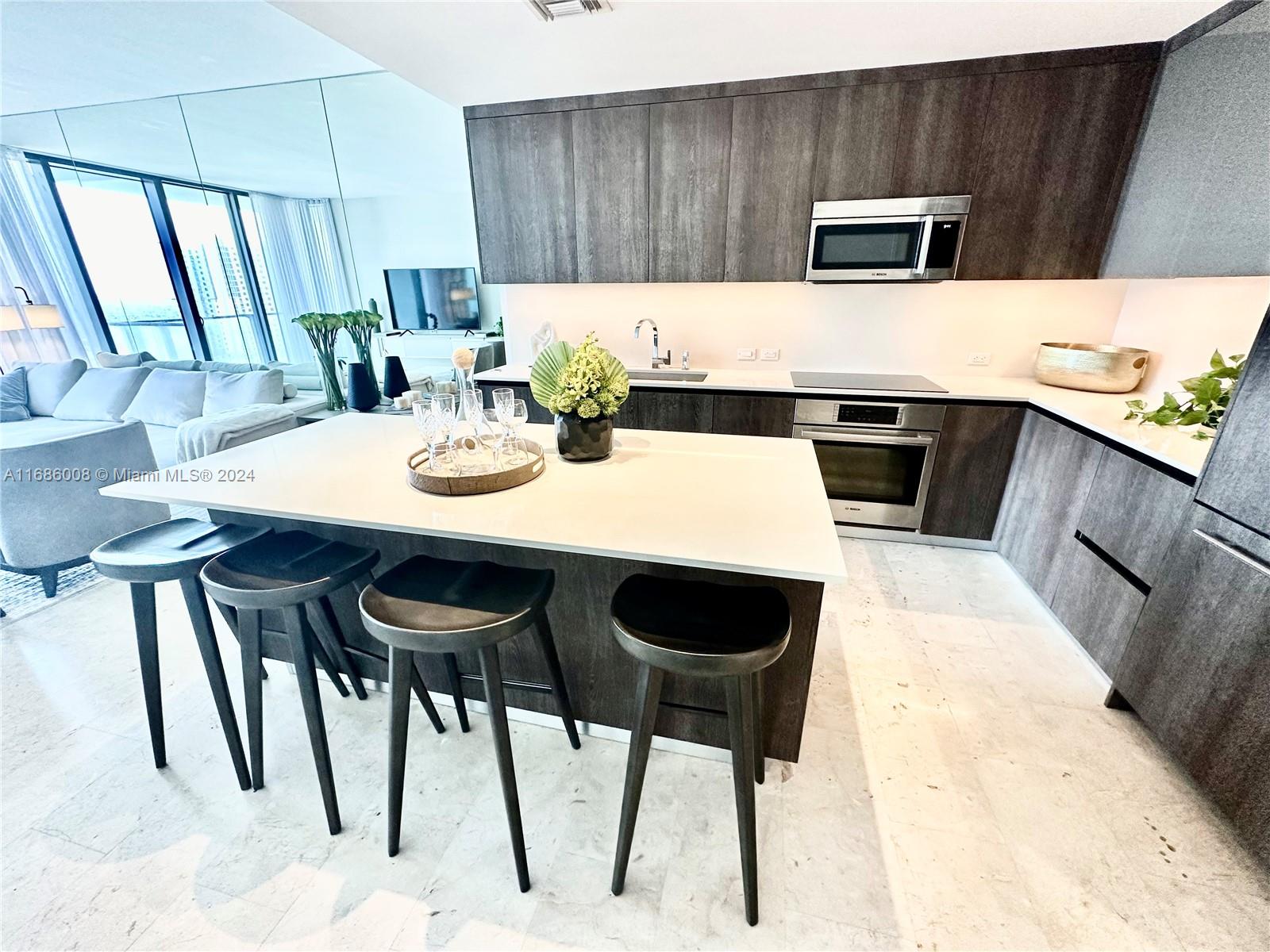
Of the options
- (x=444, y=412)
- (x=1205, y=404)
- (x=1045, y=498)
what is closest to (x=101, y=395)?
(x=444, y=412)

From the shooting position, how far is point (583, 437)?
153cm

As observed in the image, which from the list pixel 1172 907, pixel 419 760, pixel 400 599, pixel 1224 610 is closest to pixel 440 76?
pixel 400 599

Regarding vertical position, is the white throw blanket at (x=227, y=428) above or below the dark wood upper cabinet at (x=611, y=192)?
below

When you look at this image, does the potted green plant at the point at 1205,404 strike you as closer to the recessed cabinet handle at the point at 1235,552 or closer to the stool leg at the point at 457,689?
the recessed cabinet handle at the point at 1235,552

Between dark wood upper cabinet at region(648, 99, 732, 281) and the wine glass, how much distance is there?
196cm

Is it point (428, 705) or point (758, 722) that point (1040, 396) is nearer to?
point (758, 722)

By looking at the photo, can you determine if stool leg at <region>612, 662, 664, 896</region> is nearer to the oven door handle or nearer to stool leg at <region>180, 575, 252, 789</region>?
stool leg at <region>180, 575, 252, 789</region>

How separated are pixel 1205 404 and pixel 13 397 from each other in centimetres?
752

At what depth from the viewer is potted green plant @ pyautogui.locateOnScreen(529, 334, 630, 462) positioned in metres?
1.42

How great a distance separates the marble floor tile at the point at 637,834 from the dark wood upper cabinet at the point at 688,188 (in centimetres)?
235

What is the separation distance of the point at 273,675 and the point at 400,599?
134 cm

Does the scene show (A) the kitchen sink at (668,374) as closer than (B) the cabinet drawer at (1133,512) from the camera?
No

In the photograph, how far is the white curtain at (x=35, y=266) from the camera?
459cm

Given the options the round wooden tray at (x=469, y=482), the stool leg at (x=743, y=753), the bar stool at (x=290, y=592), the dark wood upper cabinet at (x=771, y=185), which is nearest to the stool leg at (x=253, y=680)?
the bar stool at (x=290, y=592)
